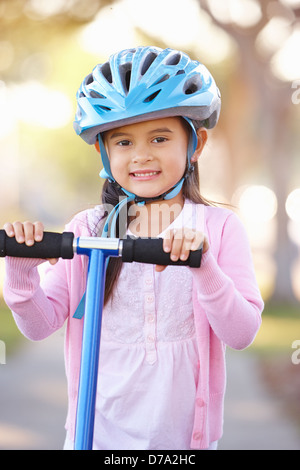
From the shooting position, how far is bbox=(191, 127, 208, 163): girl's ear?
2738 millimetres

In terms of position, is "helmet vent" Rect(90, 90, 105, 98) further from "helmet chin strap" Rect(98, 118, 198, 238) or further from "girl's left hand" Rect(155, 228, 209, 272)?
"girl's left hand" Rect(155, 228, 209, 272)

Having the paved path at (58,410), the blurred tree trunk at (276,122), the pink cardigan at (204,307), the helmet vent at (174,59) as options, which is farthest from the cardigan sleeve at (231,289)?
the blurred tree trunk at (276,122)

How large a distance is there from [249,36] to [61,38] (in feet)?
11.9

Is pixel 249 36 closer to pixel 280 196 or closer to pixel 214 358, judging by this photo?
pixel 280 196

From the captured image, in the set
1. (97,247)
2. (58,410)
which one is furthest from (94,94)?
(58,410)

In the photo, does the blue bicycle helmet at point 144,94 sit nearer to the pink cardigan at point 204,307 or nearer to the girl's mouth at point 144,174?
the girl's mouth at point 144,174

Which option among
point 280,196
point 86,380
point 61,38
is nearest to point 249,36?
point 280,196

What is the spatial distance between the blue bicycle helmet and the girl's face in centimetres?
5

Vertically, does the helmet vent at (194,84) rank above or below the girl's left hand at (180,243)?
above

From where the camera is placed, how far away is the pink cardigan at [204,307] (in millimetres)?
2248

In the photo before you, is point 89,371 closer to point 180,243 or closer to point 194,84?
point 180,243

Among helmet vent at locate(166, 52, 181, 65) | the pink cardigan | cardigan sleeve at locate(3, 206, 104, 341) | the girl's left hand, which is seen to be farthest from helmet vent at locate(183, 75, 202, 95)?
the girl's left hand

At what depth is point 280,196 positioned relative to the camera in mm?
10938

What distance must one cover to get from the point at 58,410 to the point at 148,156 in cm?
415
